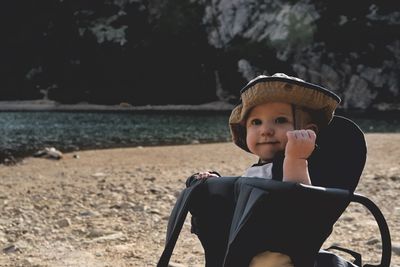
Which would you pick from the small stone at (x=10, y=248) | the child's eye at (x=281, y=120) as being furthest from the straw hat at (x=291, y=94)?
the small stone at (x=10, y=248)

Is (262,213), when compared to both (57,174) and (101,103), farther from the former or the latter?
(101,103)

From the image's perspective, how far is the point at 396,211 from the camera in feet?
27.3

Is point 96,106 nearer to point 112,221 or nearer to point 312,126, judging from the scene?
point 112,221

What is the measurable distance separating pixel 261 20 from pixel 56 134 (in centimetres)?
7234

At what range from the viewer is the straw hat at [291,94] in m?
2.75

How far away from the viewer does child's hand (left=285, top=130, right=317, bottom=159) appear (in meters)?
2.56

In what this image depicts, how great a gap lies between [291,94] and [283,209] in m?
0.69

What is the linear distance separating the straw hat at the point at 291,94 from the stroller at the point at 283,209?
0.18m

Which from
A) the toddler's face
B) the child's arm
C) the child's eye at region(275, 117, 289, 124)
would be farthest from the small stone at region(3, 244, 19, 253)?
the child's arm

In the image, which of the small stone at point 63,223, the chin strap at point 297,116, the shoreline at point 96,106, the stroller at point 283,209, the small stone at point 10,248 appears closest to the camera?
the stroller at point 283,209

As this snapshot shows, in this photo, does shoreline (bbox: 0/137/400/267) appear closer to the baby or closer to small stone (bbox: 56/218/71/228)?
small stone (bbox: 56/218/71/228)

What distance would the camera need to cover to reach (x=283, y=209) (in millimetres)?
2385

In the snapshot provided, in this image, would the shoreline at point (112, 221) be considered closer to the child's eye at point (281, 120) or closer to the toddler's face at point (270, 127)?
the toddler's face at point (270, 127)

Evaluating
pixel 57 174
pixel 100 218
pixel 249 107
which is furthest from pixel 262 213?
pixel 57 174
